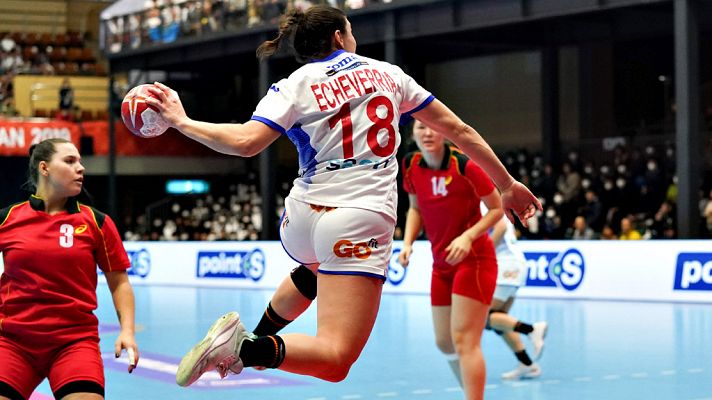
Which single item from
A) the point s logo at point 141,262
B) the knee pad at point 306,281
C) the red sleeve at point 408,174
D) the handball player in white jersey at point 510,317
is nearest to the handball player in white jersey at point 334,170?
the knee pad at point 306,281

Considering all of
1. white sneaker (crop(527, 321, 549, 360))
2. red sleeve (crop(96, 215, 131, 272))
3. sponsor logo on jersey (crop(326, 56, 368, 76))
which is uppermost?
sponsor logo on jersey (crop(326, 56, 368, 76))

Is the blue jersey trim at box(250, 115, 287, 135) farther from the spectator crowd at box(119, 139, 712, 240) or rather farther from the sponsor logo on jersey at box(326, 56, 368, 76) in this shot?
the spectator crowd at box(119, 139, 712, 240)

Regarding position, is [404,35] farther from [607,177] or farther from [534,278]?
[534,278]

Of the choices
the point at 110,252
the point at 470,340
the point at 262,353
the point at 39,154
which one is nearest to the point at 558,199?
the point at 470,340

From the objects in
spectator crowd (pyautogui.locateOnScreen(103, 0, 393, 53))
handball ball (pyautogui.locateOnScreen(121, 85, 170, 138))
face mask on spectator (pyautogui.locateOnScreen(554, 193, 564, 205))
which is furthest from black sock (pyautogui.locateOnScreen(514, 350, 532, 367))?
spectator crowd (pyautogui.locateOnScreen(103, 0, 393, 53))

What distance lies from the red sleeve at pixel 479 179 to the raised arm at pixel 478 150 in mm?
1942

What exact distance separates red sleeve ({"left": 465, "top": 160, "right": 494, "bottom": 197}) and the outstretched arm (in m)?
2.93

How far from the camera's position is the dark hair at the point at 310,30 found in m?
4.72

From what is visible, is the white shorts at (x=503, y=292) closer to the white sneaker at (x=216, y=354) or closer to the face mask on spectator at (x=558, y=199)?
the white sneaker at (x=216, y=354)

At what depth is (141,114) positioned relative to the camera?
4316 mm

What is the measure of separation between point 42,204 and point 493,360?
249 inches

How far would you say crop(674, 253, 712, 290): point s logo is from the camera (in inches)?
630

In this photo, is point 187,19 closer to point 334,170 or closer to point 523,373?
point 523,373

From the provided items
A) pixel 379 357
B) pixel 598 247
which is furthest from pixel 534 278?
pixel 379 357
